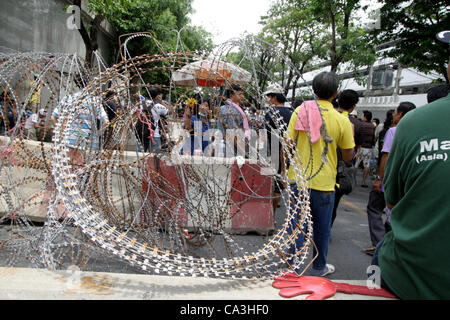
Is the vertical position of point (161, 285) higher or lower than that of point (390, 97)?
lower

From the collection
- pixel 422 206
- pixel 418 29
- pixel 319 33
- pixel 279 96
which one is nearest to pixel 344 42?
pixel 418 29

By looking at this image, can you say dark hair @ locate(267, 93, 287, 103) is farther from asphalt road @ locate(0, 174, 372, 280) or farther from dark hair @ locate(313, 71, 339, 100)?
asphalt road @ locate(0, 174, 372, 280)

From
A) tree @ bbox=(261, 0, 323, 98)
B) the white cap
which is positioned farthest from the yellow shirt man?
tree @ bbox=(261, 0, 323, 98)

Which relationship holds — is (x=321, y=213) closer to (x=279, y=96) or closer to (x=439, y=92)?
(x=439, y=92)

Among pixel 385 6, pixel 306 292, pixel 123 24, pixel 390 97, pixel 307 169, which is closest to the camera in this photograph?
pixel 306 292

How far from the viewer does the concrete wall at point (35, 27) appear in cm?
1010

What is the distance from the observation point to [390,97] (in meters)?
24.2

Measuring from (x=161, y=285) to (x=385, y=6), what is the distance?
10.9 meters

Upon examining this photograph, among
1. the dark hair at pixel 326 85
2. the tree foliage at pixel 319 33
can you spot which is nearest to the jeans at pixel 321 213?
the dark hair at pixel 326 85

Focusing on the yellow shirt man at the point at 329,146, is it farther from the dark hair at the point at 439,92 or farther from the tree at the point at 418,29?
the tree at the point at 418,29

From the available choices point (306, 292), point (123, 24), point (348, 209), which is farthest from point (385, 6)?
point (123, 24)

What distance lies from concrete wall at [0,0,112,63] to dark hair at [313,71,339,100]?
1013cm

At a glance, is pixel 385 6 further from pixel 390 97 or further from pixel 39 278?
pixel 390 97

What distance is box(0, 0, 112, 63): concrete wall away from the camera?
10102mm
